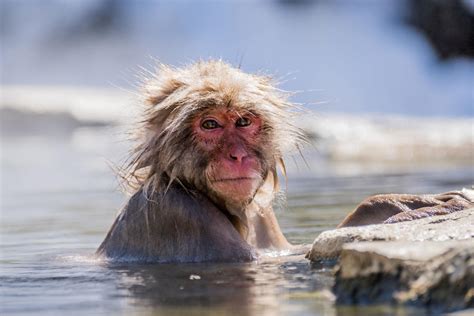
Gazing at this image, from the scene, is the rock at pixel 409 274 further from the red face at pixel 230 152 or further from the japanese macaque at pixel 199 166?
the red face at pixel 230 152

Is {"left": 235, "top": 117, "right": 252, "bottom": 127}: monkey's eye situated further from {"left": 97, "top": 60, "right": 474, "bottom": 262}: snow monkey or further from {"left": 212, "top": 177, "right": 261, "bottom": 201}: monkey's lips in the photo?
{"left": 212, "top": 177, "right": 261, "bottom": 201}: monkey's lips

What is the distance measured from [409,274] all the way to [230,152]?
1856 mm

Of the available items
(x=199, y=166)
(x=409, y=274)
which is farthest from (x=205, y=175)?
(x=409, y=274)

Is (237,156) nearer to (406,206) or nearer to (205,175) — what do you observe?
(205,175)

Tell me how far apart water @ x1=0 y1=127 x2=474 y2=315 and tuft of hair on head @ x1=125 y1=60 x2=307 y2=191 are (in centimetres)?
29

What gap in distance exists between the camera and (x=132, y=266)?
504cm

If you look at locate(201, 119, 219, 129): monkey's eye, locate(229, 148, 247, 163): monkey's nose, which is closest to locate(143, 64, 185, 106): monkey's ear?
locate(201, 119, 219, 129): monkey's eye

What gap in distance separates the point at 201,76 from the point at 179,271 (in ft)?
3.92

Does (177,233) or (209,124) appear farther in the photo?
(209,124)

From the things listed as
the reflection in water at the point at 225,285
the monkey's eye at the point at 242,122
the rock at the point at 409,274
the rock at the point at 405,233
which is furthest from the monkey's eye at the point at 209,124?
the rock at the point at 409,274

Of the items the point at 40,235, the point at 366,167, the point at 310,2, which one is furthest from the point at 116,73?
the point at 40,235

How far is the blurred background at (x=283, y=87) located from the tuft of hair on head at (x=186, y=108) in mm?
278

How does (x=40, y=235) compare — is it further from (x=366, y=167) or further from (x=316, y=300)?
(x=366, y=167)

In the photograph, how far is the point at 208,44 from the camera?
2186 cm
